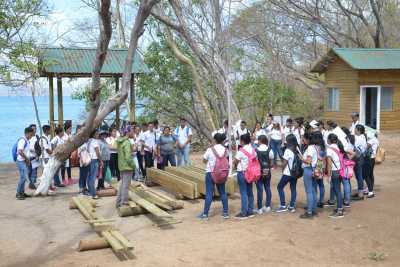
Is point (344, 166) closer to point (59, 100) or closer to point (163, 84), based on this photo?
point (59, 100)

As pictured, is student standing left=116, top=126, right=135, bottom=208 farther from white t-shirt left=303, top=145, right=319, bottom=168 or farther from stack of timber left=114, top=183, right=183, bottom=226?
white t-shirt left=303, top=145, right=319, bottom=168

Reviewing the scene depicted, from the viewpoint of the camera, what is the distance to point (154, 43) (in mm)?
21312

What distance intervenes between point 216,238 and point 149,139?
595 centimetres

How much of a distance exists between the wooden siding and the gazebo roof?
35.1 ft

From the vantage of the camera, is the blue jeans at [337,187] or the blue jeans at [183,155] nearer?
the blue jeans at [337,187]

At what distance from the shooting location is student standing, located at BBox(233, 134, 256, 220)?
891 centimetres

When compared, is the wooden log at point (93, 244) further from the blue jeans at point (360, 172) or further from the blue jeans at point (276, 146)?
the blue jeans at point (276, 146)

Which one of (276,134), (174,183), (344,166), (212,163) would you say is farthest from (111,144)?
(344,166)

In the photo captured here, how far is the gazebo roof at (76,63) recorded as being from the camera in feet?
52.6

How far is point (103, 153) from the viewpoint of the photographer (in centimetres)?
1217

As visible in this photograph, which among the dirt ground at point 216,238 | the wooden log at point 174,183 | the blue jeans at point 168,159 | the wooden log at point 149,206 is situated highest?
the blue jeans at point 168,159

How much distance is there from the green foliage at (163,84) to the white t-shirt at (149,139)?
28.2 feet

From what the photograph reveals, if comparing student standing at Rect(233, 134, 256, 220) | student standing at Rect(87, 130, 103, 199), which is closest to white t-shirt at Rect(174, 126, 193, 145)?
student standing at Rect(87, 130, 103, 199)

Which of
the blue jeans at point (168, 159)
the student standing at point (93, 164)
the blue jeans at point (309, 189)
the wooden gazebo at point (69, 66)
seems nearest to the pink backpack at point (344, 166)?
the blue jeans at point (309, 189)
